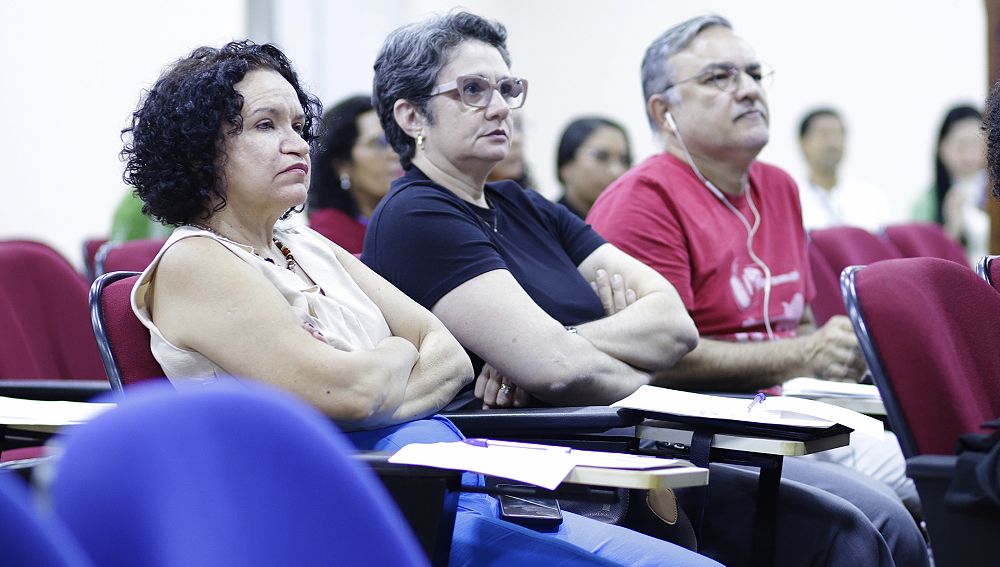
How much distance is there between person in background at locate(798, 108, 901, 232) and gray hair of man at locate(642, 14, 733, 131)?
2855 millimetres

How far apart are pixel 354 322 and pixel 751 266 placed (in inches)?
43.0

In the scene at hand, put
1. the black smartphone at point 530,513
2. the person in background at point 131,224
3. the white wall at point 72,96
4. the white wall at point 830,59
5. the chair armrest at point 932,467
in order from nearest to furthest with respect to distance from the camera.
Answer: the chair armrest at point 932,467
the black smartphone at point 530,513
the person in background at point 131,224
the white wall at point 72,96
the white wall at point 830,59

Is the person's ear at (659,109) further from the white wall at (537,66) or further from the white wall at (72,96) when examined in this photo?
the white wall at (72,96)

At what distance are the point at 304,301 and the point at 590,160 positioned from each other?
250 cm

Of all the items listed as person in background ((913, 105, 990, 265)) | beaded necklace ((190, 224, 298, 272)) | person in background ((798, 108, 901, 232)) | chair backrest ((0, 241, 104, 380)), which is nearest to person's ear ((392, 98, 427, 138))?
beaded necklace ((190, 224, 298, 272))

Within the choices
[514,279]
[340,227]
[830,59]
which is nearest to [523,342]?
[514,279]

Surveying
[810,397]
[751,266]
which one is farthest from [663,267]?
[810,397]

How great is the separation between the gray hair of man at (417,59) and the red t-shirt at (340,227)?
1.05 meters

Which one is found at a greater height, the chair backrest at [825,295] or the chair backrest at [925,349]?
the chair backrest at [925,349]

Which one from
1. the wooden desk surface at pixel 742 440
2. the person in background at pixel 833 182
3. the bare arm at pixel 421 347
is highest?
the bare arm at pixel 421 347

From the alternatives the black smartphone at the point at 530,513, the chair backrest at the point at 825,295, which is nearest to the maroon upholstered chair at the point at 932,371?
the black smartphone at the point at 530,513

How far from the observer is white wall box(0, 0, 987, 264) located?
12.6 feet

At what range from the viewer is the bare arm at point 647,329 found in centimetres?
172

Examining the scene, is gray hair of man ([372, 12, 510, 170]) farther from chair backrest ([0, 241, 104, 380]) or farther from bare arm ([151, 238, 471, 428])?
chair backrest ([0, 241, 104, 380])
